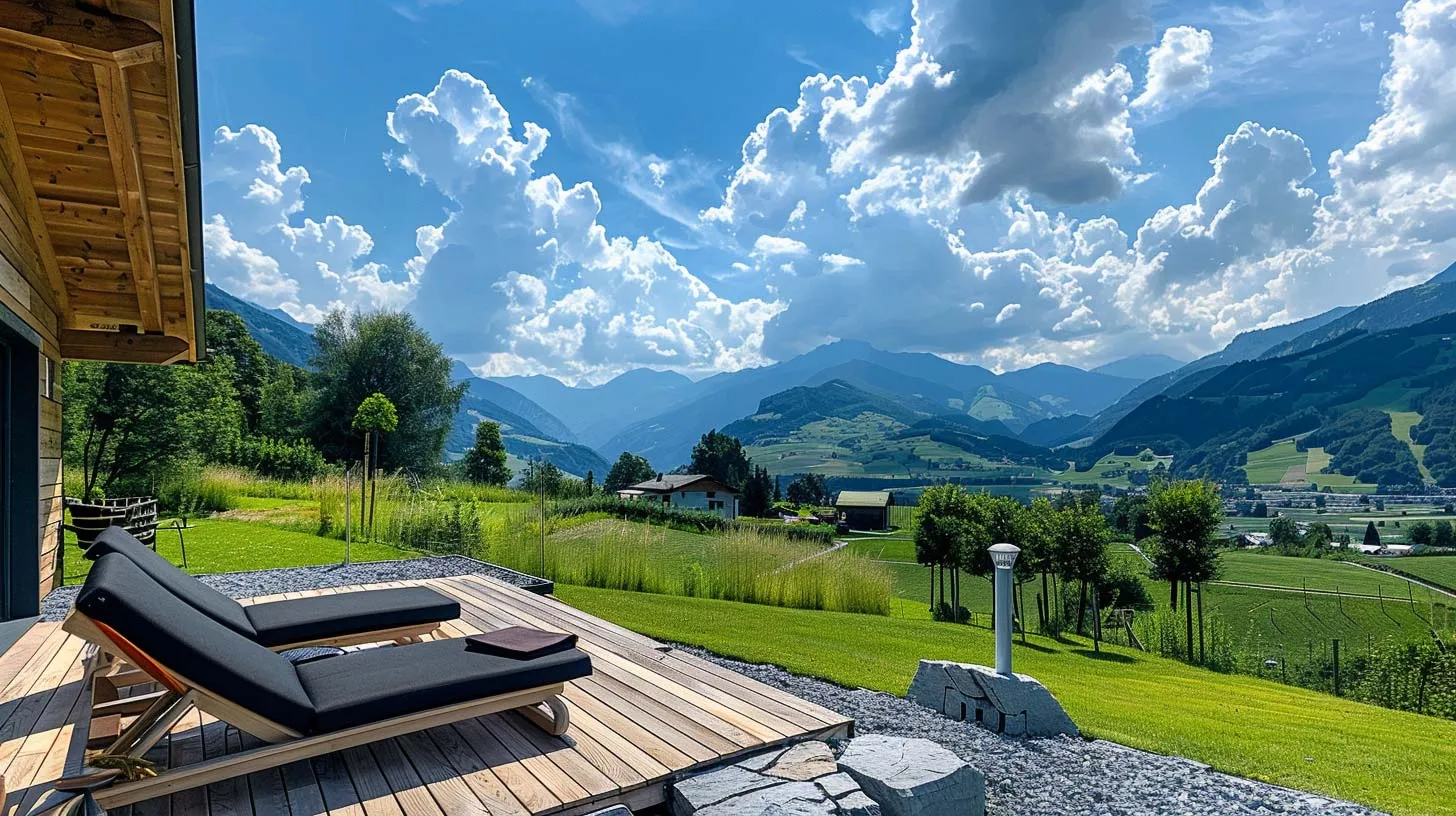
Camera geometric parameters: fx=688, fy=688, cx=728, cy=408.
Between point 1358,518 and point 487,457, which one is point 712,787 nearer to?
point 487,457

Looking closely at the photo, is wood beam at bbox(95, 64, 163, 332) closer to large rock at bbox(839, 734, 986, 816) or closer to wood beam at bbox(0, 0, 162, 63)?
wood beam at bbox(0, 0, 162, 63)

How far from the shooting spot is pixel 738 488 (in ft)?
171

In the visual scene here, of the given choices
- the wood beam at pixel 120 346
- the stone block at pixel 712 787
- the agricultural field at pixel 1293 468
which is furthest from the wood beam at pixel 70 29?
the agricultural field at pixel 1293 468

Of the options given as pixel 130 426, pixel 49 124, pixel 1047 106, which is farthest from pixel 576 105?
pixel 49 124

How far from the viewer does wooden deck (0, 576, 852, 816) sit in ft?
7.44

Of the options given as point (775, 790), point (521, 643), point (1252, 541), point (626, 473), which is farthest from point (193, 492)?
point (1252, 541)

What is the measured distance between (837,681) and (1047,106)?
17.7 m

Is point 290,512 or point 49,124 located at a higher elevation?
point 49,124

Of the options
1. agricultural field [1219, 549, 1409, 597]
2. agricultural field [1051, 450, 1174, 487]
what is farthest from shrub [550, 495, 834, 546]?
agricultural field [1051, 450, 1174, 487]

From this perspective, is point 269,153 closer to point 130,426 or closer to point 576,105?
point 576,105

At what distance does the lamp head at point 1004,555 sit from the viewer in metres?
3.95

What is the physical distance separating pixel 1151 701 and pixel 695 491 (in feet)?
135

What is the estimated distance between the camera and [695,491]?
46312mm

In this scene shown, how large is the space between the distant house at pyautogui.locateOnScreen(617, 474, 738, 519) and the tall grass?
1335 inches
